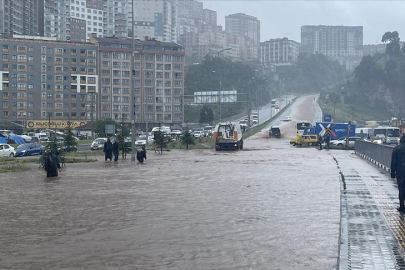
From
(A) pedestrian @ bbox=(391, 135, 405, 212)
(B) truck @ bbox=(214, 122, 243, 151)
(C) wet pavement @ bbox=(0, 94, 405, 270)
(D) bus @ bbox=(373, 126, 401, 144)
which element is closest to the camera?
(C) wet pavement @ bbox=(0, 94, 405, 270)

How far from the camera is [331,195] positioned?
17391mm

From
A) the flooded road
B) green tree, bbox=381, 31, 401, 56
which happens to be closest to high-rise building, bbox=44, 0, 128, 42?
green tree, bbox=381, 31, 401, 56

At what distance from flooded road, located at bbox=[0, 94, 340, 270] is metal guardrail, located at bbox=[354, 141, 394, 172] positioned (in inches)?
168

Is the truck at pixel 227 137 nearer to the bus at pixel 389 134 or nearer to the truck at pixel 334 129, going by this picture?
the truck at pixel 334 129

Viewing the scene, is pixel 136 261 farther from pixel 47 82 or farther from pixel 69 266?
pixel 47 82

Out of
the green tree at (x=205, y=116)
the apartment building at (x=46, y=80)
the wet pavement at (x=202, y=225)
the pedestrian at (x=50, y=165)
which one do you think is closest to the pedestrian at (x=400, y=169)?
the wet pavement at (x=202, y=225)

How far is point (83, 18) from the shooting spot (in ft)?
548

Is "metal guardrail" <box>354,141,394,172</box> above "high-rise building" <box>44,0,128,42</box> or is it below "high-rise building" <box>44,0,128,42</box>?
below

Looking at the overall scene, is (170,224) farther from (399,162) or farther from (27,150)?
(27,150)

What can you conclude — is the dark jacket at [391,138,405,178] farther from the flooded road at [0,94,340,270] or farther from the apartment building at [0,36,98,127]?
the apartment building at [0,36,98,127]

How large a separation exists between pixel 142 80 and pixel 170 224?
308 feet

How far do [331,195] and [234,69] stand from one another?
13920 centimetres

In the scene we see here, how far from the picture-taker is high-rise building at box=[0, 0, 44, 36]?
121675mm

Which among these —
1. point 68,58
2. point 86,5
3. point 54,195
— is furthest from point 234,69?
point 54,195
